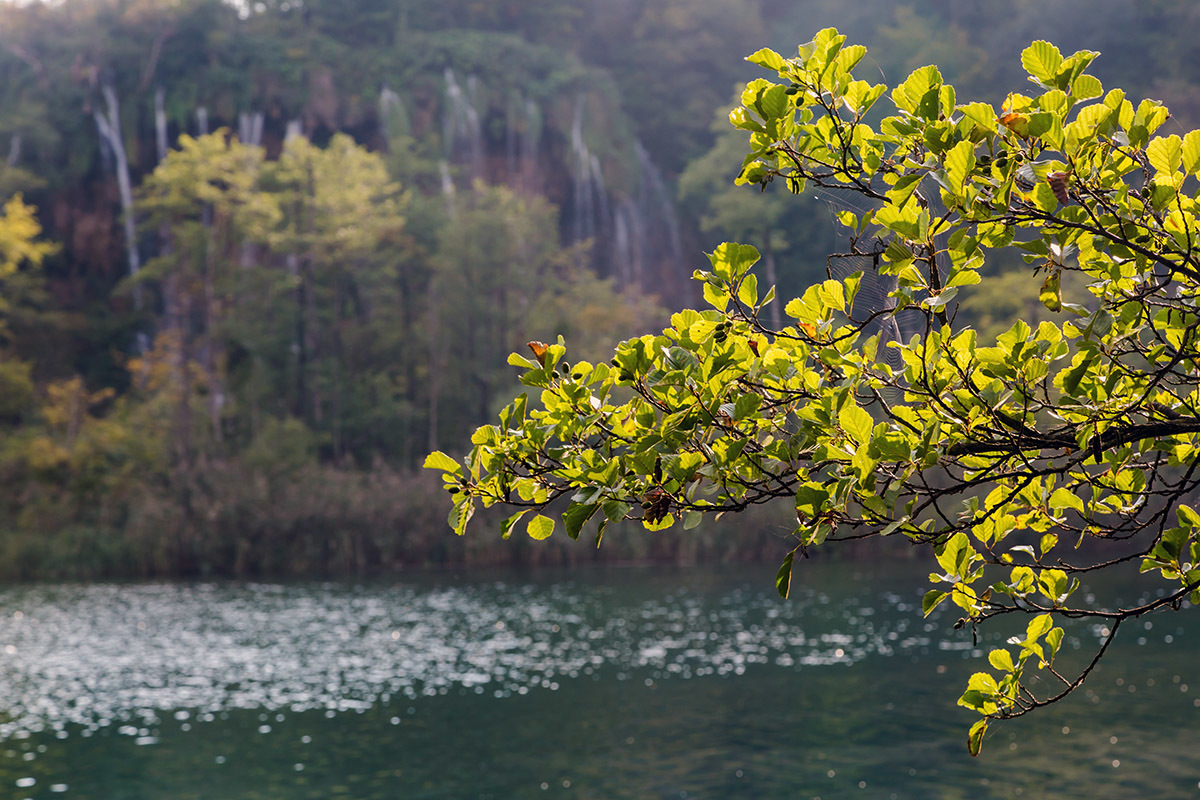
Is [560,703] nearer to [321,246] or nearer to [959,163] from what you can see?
[959,163]

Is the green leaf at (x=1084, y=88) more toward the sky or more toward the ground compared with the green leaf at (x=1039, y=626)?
more toward the sky

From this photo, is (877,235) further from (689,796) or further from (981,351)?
(689,796)

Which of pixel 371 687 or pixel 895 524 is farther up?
pixel 895 524

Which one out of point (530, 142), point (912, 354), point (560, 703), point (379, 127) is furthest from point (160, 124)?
point (912, 354)

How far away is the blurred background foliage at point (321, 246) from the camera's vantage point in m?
36.4

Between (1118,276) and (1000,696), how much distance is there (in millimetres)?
1280

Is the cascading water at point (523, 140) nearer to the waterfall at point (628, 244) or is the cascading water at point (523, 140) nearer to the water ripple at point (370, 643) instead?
the waterfall at point (628, 244)

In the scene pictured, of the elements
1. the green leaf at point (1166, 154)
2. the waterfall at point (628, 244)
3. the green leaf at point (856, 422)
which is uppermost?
the waterfall at point (628, 244)

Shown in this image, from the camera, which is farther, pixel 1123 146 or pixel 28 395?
pixel 28 395

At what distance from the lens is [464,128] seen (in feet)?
177

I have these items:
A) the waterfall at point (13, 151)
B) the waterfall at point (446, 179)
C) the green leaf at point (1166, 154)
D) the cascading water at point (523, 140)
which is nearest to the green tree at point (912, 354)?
the green leaf at point (1166, 154)

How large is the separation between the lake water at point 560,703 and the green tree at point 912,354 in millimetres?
9118

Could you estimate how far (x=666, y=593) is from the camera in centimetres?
2692

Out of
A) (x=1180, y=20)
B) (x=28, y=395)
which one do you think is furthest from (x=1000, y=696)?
(x=1180, y=20)
